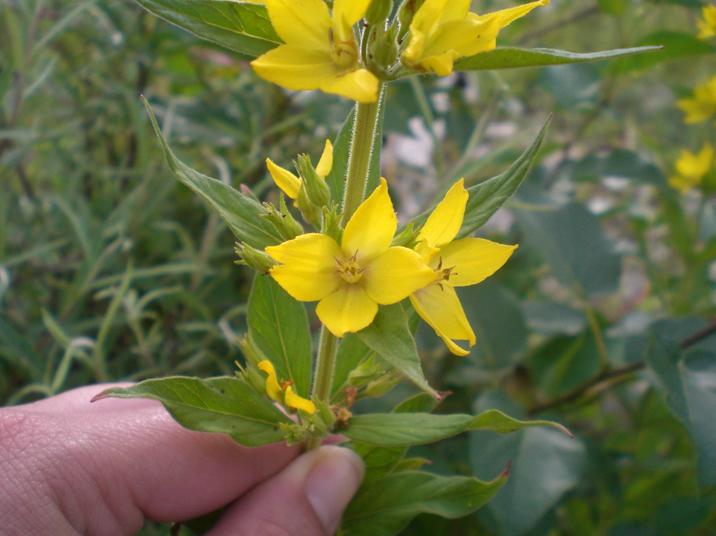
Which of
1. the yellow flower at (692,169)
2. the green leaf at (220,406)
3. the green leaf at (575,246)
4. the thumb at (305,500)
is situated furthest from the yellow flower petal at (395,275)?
the yellow flower at (692,169)

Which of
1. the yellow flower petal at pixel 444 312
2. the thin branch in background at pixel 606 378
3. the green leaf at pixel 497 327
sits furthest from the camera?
the green leaf at pixel 497 327

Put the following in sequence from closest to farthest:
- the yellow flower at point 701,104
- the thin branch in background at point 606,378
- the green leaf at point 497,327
→ the thin branch in background at point 606,378, the green leaf at point 497,327, the yellow flower at point 701,104

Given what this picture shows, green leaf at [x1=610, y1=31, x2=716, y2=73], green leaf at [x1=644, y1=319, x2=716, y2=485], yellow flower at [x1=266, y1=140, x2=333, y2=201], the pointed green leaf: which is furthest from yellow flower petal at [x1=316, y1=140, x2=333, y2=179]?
green leaf at [x1=610, y1=31, x2=716, y2=73]

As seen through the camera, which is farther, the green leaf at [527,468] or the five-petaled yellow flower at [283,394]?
the green leaf at [527,468]

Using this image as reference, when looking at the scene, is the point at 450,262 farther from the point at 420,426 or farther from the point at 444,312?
A: the point at 420,426

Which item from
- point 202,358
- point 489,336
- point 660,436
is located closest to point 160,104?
point 202,358

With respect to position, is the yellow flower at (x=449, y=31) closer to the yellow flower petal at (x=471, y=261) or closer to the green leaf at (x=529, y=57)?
the green leaf at (x=529, y=57)

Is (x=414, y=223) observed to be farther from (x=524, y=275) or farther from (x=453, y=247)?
(x=524, y=275)

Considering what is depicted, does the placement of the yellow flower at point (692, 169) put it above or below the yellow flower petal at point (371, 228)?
below
